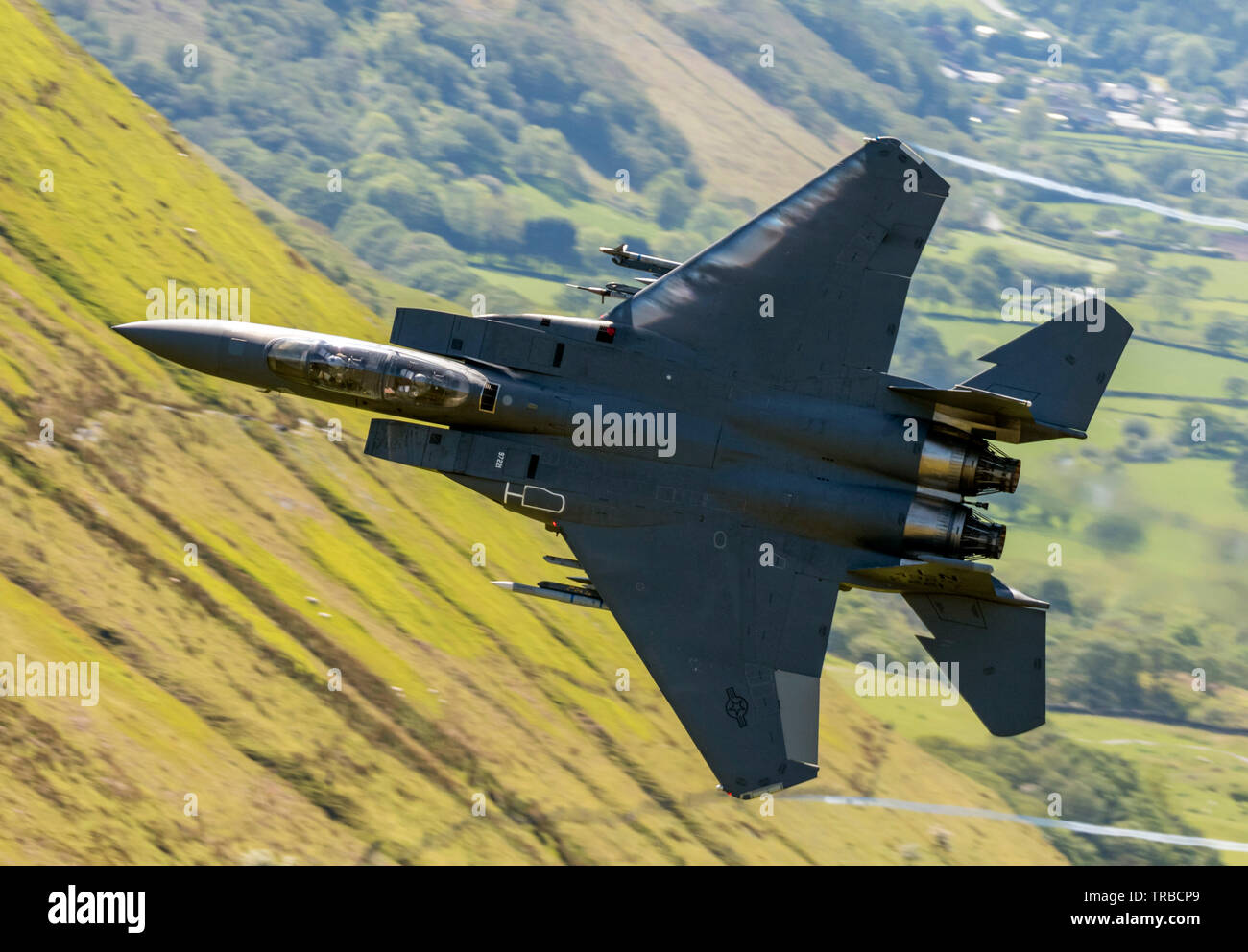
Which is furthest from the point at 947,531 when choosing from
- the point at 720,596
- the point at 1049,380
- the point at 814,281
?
the point at 814,281

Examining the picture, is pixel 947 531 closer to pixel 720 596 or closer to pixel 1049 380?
pixel 1049 380

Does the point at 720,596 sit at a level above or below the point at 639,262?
below

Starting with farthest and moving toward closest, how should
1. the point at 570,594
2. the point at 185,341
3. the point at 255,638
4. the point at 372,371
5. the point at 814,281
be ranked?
the point at 255,638, the point at 814,281, the point at 570,594, the point at 185,341, the point at 372,371

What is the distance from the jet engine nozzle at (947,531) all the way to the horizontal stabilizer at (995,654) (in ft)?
4.68

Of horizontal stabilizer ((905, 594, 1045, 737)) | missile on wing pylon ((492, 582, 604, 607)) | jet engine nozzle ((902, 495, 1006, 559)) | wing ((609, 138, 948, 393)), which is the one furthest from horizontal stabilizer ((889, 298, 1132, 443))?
missile on wing pylon ((492, 582, 604, 607))

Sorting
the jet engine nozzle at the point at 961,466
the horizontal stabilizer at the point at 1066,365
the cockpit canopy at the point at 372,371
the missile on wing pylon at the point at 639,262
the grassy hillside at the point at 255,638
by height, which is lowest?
the grassy hillside at the point at 255,638

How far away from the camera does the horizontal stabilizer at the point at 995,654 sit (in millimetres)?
25312

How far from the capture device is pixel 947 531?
79.9 ft

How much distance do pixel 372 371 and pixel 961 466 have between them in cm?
1187

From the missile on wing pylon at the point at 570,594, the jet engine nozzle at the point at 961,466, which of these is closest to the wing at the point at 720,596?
the missile on wing pylon at the point at 570,594

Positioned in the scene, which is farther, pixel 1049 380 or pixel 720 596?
pixel 720 596

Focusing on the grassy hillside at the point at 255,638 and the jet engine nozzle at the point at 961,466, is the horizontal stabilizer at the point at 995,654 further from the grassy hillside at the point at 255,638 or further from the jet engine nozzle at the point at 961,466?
the grassy hillside at the point at 255,638

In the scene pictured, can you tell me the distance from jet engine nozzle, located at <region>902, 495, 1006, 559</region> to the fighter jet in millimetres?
42

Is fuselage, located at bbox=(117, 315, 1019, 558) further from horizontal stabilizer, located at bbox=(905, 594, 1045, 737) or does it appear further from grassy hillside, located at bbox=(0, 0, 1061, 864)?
grassy hillside, located at bbox=(0, 0, 1061, 864)
